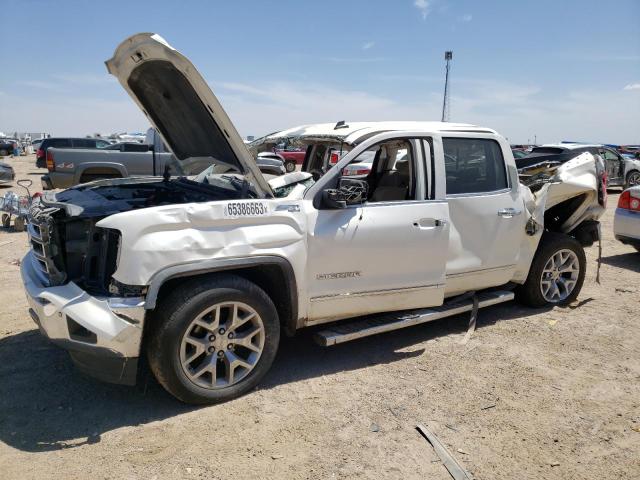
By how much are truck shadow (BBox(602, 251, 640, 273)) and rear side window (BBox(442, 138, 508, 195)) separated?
409 cm

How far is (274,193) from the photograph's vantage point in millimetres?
3729

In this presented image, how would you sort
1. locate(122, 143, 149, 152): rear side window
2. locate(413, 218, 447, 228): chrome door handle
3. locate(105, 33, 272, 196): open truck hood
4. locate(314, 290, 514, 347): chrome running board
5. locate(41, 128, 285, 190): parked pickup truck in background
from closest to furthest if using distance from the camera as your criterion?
locate(105, 33, 272, 196): open truck hood < locate(314, 290, 514, 347): chrome running board < locate(413, 218, 447, 228): chrome door handle < locate(41, 128, 285, 190): parked pickup truck in background < locate(122, 143, 149, 152): rear side window

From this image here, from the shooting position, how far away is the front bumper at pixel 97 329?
9.96ft

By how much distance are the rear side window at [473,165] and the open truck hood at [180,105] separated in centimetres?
176

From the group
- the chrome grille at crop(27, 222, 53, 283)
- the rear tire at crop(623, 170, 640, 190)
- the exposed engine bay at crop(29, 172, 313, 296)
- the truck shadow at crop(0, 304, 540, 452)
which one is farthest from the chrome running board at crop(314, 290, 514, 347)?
the rear tire at crop(623, 170, 640, 190)

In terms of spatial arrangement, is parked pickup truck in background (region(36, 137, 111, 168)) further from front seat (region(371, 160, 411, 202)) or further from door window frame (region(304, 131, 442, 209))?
door window frame (region(304, 131, 442, 209))

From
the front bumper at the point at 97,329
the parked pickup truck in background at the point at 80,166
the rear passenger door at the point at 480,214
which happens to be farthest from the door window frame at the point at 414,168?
the parked pickup truck in background at the point at 80,166

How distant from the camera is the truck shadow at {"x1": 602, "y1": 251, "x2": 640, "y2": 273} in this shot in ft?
24.9

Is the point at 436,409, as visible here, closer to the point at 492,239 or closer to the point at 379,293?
the point at 379,293

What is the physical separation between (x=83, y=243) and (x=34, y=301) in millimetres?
533

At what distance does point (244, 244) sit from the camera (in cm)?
337

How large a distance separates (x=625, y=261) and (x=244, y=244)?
711 centimetres

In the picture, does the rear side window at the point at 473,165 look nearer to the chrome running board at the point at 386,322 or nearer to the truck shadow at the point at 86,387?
the chrome running board at the point at 386,322

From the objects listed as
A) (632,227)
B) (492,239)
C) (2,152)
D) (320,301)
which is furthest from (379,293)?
(2,152)
